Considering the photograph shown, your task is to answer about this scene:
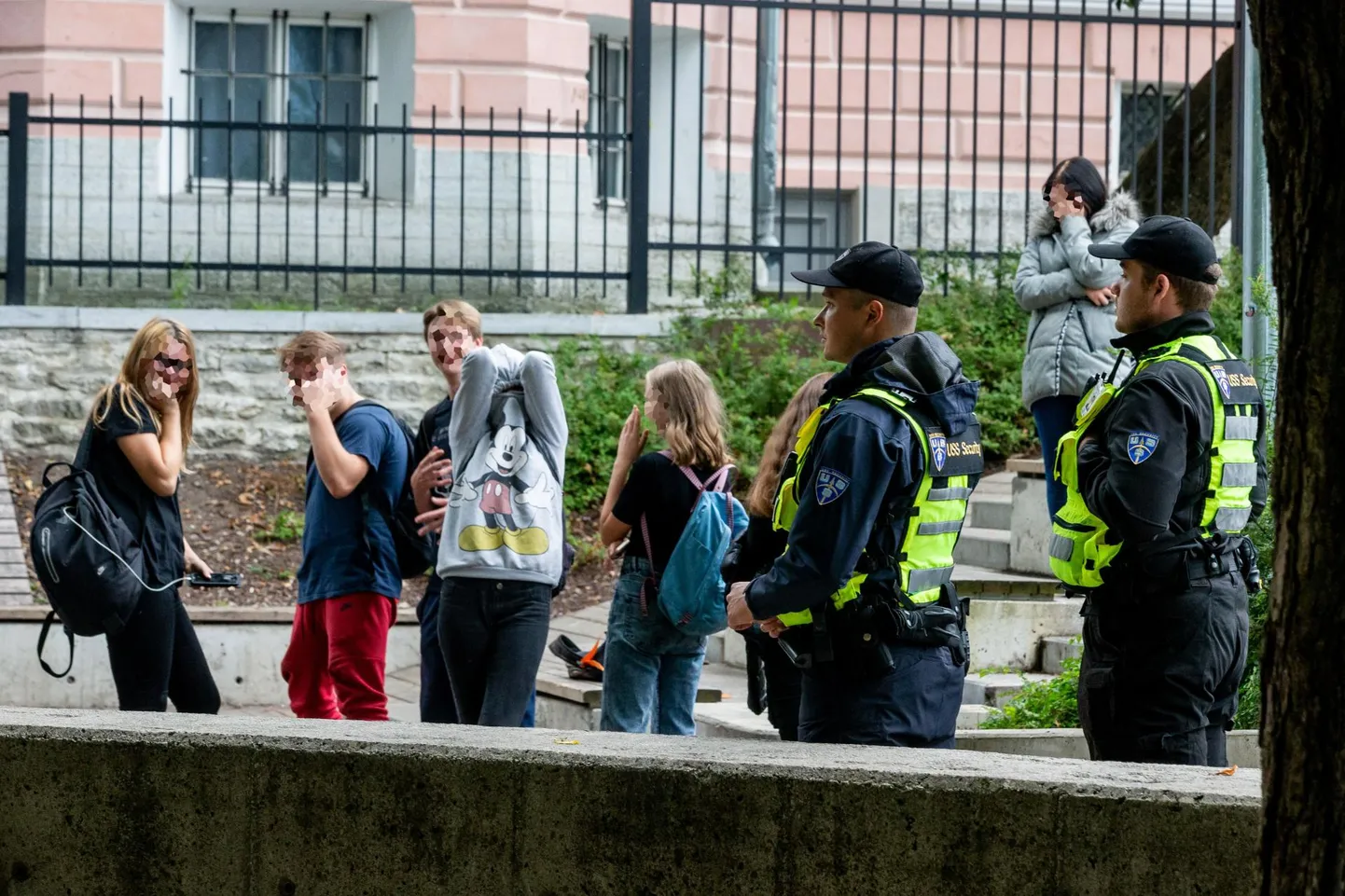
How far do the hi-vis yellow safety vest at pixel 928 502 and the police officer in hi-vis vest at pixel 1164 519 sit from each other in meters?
0.34

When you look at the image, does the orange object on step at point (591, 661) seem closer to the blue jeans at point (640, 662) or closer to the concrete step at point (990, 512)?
the blue jeans at point (640, 662)

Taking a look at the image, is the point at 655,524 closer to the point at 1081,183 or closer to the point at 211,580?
the point at 211,580

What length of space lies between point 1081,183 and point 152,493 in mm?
3932

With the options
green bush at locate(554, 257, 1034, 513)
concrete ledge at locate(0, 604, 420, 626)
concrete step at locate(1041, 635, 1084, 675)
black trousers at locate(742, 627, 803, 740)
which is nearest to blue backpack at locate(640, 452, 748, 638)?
black trousers at locate(742, 627, 803, 740)

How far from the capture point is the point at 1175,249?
4191 mm

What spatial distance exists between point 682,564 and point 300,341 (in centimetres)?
150

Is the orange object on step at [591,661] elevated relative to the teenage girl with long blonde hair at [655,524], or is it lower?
lower

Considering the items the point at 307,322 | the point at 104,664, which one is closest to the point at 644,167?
the point at 307,322

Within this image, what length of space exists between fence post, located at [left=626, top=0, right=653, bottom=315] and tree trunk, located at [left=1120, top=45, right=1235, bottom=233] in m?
3.23

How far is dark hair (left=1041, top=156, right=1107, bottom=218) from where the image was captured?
738cm

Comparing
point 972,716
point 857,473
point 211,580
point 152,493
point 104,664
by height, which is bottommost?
point 104,664

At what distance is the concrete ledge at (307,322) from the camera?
441 inches

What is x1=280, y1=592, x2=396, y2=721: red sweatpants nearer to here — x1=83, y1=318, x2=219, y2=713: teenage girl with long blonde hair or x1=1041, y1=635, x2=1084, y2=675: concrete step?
x1=83, y1=318, x2=219, y2=713: teenage girl with long blonde hair

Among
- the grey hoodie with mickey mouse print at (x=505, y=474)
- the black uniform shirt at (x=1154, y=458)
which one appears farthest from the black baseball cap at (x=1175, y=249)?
the grey hoodie with mickey mouse print at (x=505, y=474)
